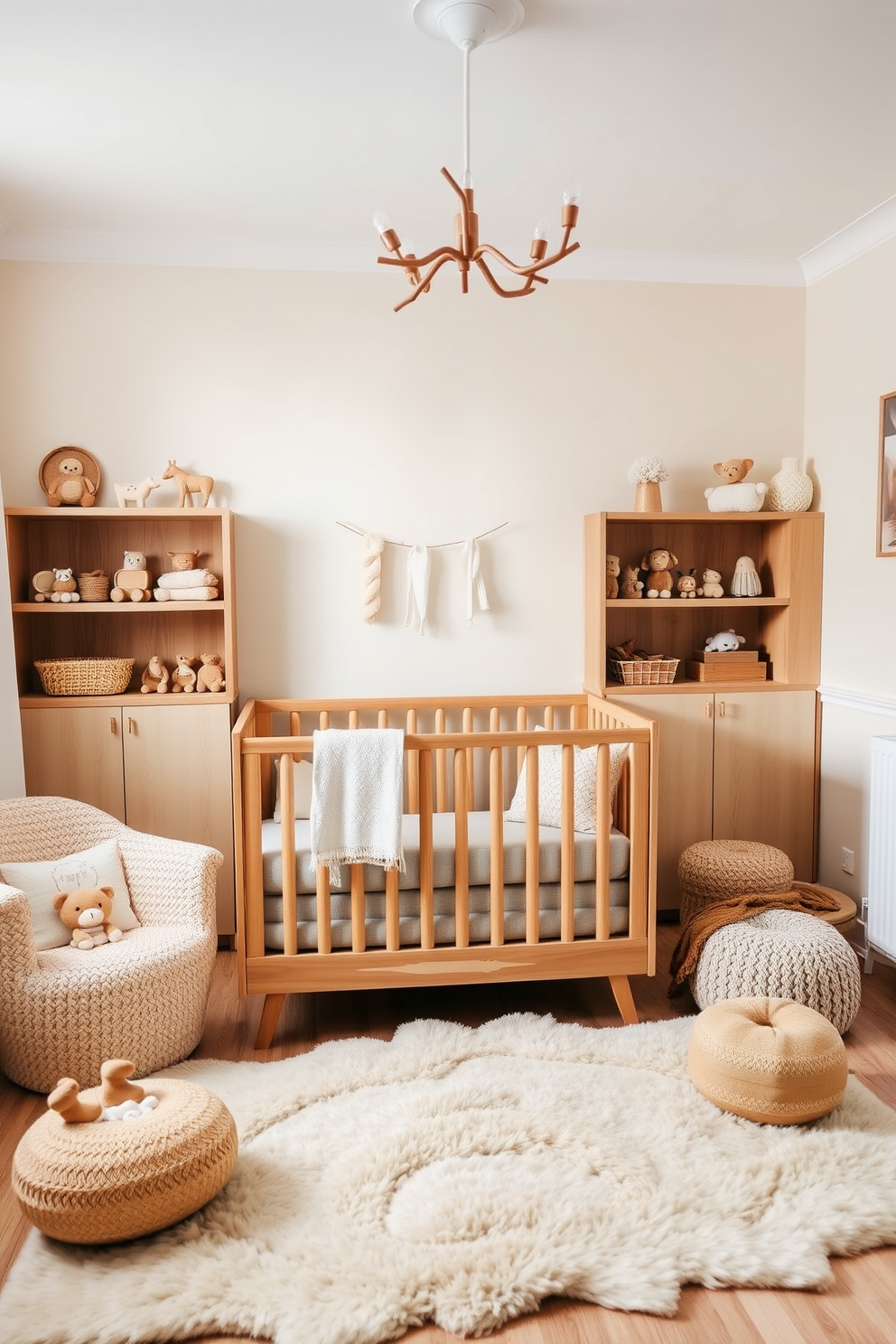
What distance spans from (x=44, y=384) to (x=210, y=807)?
161 cm

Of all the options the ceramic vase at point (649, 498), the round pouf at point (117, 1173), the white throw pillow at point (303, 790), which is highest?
the ceramic vase at point (649, 498)

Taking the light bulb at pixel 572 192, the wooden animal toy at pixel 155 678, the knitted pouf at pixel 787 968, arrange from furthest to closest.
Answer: the wooden animal toy at pixel 155 678
the knitted pouf at pixel 787 968
the light bulb at pixel 572 192

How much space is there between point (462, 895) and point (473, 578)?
4.39ft

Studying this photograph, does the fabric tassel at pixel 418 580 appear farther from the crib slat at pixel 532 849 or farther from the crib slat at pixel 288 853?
the crib slat at pixel 288 853

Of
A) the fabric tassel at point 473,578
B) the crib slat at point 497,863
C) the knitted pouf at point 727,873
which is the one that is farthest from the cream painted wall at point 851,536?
the crib slat at point 497,863

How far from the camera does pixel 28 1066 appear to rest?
Answer: 2357 mm

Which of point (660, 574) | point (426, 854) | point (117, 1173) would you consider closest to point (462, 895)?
point (426, 854)

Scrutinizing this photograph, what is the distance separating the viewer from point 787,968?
2.54 m

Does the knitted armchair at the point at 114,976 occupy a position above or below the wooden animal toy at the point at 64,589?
below

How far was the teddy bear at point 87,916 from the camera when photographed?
101 inches

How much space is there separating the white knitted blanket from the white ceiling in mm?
1623

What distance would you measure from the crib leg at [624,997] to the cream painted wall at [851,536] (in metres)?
1.13

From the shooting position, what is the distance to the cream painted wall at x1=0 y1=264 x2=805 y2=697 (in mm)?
3418

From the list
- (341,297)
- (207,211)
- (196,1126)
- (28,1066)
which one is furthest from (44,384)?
(196,1126)
